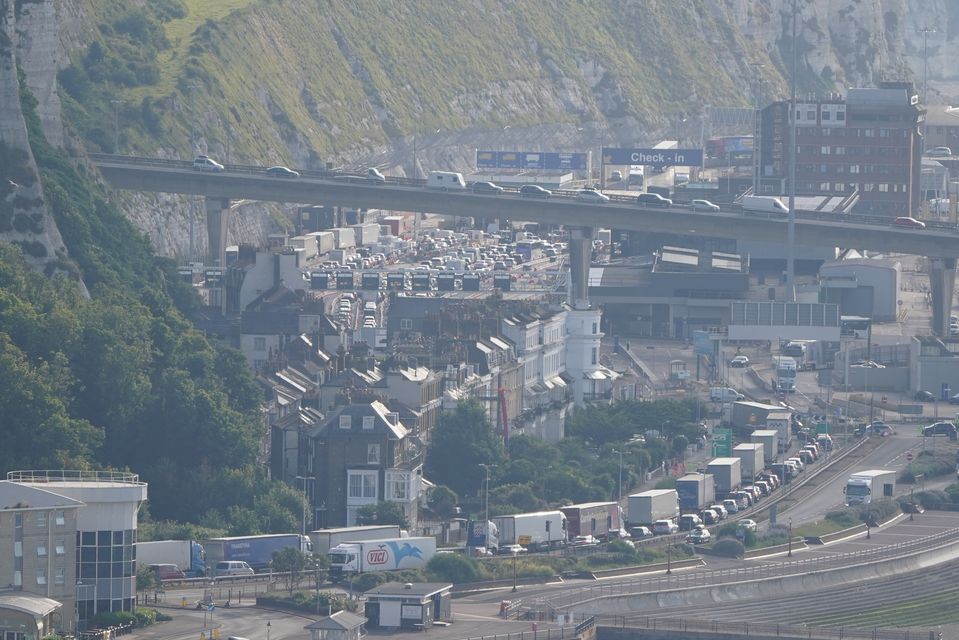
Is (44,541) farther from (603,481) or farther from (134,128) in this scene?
(134,128)

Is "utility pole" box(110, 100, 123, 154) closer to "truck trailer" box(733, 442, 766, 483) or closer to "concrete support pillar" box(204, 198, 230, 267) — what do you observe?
"concrete support pillar" box(204, 198, 230, 267)

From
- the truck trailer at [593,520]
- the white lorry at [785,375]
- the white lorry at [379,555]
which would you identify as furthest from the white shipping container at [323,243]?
the white lorry at [379,555]

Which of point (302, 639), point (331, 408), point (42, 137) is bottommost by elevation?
point (302, 639)

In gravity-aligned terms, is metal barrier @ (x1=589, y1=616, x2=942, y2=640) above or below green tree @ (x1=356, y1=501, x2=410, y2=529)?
below

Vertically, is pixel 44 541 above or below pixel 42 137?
below

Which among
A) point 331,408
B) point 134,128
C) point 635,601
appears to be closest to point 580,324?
point 331,408

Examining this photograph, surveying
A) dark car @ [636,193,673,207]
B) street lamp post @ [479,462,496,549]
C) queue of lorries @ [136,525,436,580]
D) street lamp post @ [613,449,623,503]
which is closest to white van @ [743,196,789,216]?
dark car @ [636,193,673,207]

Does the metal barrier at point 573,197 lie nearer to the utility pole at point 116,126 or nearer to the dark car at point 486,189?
the dark car at point 486,189
